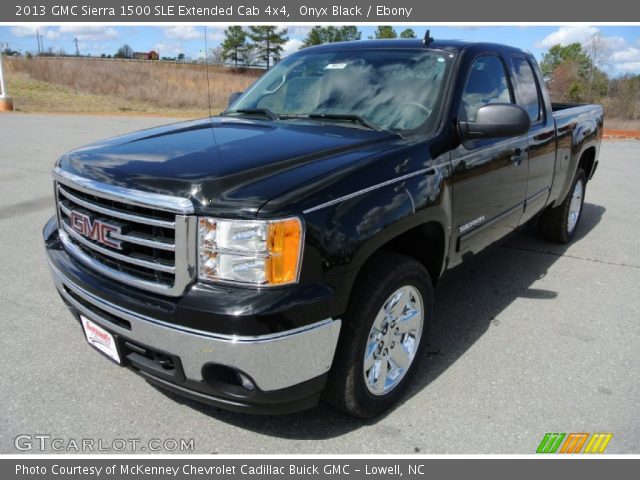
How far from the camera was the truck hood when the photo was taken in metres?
2.16

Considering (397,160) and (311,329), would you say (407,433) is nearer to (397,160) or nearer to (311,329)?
(311,329)

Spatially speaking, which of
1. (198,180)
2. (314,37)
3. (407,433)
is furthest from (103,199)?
(314,37)

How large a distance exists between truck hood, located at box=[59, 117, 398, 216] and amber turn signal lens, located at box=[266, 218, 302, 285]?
0.40 feet

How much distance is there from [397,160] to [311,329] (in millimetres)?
986

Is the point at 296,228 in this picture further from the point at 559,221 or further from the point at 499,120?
the point at 559,221

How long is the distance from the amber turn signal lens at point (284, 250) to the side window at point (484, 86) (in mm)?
1670

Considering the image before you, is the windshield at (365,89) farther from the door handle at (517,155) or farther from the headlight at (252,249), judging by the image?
the headlight at (252,249)

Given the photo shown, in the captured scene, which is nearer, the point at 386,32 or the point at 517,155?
the point at 517,155

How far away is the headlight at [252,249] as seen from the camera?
6.86 ft

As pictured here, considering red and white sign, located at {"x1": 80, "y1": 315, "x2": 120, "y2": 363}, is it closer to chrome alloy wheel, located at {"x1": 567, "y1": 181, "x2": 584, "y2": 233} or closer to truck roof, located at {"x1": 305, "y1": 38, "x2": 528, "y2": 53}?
truck roof, located at {"x1": 305, "y1": 38, "x2": 528, "y2": 53}

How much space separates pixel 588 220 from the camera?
6848 mm

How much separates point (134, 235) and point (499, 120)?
2.05m

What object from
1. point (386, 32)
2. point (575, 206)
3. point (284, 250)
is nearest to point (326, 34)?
point (386, 32)

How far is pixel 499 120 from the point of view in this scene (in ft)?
9.90
